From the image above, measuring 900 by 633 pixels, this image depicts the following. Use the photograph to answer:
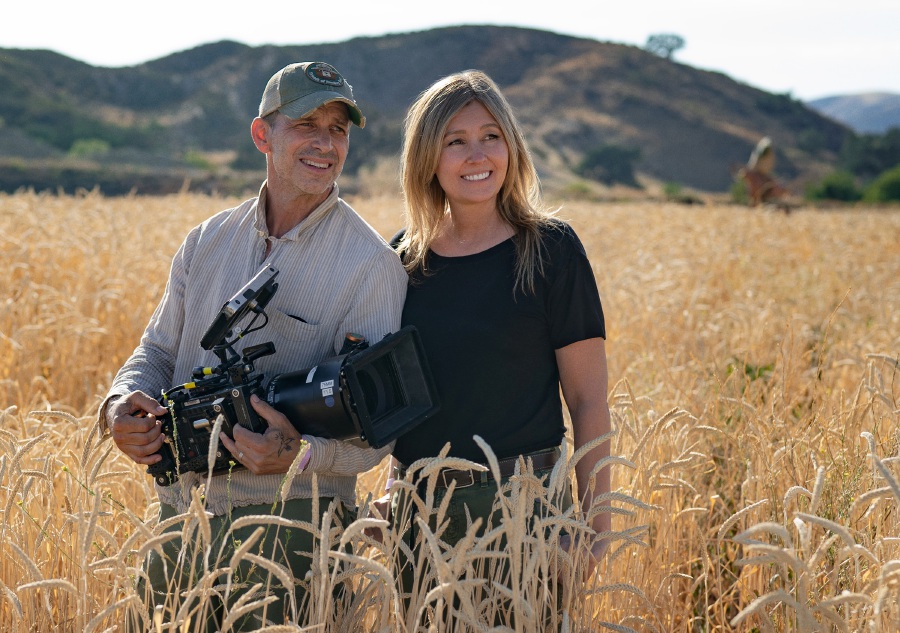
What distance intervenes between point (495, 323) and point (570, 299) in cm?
22

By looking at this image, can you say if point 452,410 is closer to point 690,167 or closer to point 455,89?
point 455,89

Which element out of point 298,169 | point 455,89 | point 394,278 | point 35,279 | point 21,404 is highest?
point 455,89

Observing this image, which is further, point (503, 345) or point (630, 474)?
point (630, 474)

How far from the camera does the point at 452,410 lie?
8.46 ft

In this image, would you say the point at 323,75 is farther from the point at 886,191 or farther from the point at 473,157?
the point at 886,191

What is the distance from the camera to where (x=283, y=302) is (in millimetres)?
2592

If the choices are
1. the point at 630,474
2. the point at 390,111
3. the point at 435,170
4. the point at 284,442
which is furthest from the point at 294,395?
the point at 390,111

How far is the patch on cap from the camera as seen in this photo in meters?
2.58

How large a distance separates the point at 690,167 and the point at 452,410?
7507 cm

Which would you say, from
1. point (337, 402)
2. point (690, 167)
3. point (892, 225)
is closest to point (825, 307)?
point (337, 402)

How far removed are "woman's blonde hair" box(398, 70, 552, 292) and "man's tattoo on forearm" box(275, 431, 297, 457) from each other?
25.9 inches

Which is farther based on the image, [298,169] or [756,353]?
[756,353]

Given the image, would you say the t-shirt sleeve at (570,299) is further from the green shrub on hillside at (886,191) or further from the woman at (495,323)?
the green shrub on hillside at (886,191)

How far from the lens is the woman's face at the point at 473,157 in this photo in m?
2.66
